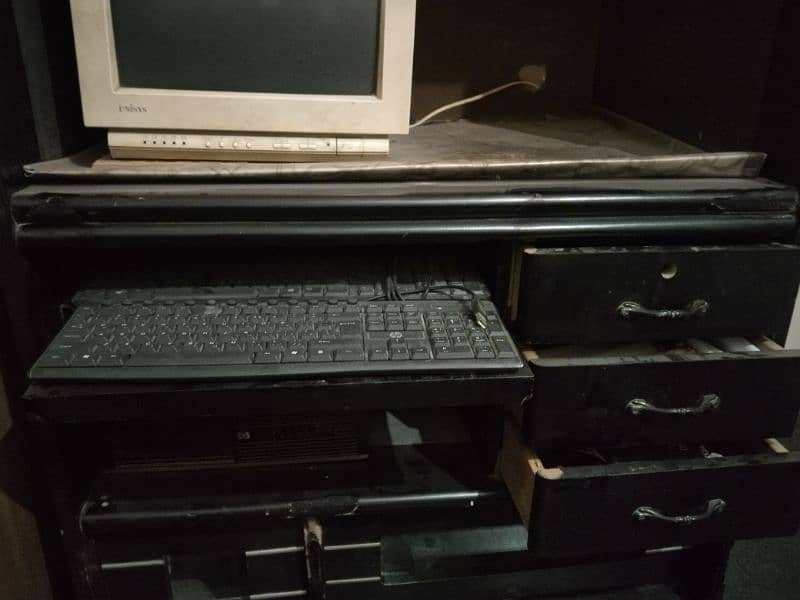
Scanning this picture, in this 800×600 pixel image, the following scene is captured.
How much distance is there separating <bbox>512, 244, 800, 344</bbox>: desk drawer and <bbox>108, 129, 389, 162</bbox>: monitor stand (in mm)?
273

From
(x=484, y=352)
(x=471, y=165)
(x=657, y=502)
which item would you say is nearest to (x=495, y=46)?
(x=471, y=165)

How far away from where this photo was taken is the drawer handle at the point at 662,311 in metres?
0.83

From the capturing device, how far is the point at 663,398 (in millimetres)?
848

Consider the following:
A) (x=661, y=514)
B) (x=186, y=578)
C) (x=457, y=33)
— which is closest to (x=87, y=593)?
(x=186, y=578)

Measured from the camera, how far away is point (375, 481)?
1.01 m

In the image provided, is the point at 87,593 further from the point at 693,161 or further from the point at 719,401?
the point at 693,161

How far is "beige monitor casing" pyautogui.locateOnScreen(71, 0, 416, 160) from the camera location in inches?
32.3

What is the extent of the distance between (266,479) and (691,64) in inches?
36.5

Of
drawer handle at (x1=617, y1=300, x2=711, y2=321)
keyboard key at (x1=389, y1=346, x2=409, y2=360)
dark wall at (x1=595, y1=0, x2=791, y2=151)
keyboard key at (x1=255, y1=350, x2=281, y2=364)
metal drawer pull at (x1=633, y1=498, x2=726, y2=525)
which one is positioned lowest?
metal drawer pull at (x1=633, y1=498, x2=726, y2=525)

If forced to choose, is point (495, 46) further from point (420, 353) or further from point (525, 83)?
point (420, 353)

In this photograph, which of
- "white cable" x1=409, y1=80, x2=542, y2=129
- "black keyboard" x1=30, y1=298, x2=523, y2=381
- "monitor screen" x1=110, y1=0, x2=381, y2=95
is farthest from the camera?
"white cable" x1=409, y1=80, x2=542, y2=129

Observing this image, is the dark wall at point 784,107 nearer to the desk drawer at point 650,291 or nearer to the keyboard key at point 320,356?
the desk drawer at point 650,291

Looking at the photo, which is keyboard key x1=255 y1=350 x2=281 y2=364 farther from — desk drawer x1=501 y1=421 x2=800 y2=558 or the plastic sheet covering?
desk drawer x1=501 y1=421 x2=800 y2=558

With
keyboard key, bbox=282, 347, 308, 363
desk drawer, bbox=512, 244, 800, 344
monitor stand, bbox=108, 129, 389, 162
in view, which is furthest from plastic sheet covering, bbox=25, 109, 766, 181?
keyboard key, bbox=282, 347, 308, 363
